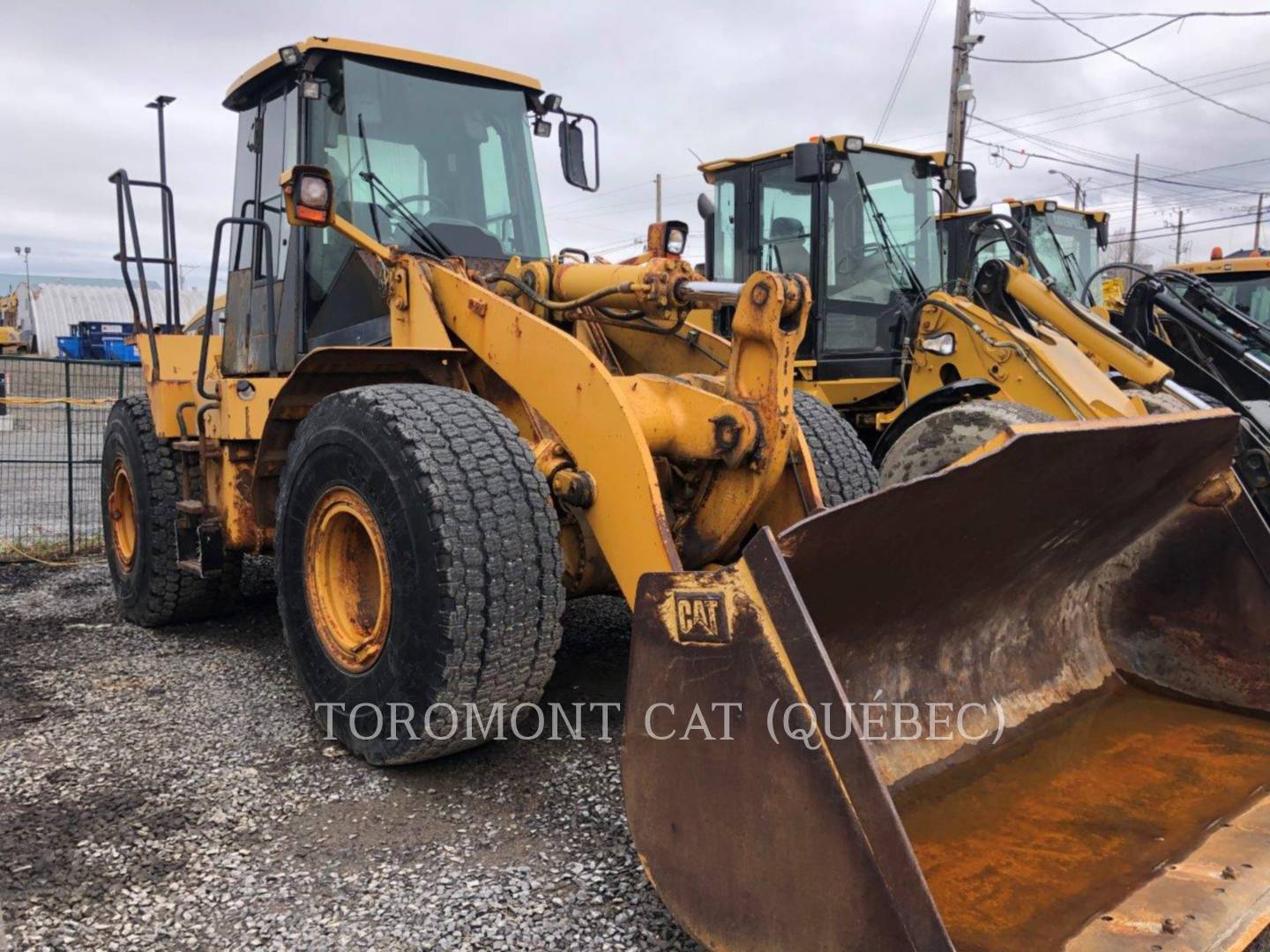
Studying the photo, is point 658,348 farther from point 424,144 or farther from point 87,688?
point 87,688

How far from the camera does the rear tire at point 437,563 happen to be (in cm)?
311

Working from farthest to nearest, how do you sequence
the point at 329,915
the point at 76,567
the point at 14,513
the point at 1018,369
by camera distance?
the point at 14,513, the point at 76,567, the point at 1018,369, the point at 329,915

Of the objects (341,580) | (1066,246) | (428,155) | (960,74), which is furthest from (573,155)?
(960,74)

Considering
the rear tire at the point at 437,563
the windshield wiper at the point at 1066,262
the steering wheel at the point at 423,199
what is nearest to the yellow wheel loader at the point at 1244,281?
the windshield wiper at the point at 1066,262

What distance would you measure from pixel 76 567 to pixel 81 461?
2034 mm

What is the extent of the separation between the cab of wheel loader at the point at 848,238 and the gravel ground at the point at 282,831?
3.79m

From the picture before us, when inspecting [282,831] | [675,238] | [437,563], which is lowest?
[282,831]

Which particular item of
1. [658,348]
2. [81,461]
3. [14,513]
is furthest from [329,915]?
[14,513]

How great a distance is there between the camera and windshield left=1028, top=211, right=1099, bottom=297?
10.6m

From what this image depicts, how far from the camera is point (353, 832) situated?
9.97 feet

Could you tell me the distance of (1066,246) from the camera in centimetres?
1163

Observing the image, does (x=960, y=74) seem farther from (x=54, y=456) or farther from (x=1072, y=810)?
(x=1072, y=810)

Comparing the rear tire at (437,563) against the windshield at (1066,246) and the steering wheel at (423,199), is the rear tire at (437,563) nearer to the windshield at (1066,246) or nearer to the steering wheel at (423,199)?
the steering wheel at (423,199)

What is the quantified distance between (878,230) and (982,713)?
497 centimetres
